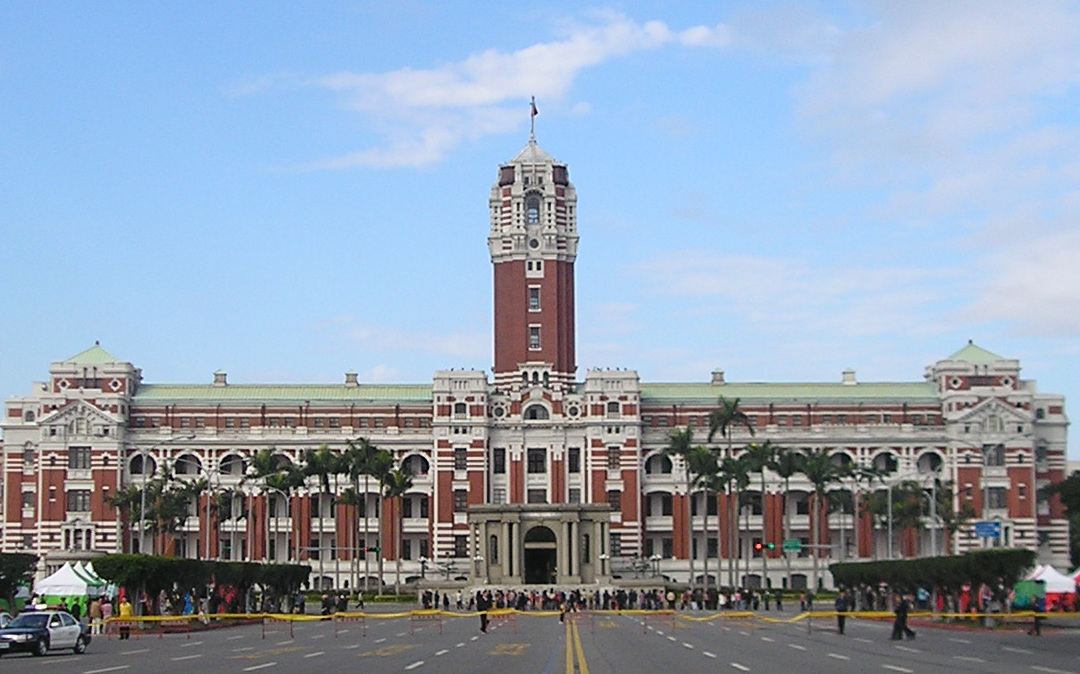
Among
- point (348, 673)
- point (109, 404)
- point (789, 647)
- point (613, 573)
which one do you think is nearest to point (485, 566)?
point (613, 573)

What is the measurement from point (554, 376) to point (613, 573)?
67.7 ft

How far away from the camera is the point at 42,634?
185ft

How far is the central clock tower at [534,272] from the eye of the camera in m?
163

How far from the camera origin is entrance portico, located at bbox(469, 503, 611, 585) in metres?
146

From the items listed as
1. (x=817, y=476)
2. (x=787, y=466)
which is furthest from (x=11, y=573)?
(x=817, y=476)

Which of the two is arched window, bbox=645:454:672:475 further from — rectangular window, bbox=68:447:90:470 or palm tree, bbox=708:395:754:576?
rectangular window, bbox=68:447:90:470

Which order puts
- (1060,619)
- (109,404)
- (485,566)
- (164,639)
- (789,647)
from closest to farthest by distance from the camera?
(789,647)
(164,639)
(1060,619)
(485,566)
(109,404)

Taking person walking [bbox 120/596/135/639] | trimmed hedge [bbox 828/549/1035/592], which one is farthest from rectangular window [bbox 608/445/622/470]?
person walking [bbox 120/596/135/639]

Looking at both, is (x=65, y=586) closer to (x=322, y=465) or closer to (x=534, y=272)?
(x=322, y=465)

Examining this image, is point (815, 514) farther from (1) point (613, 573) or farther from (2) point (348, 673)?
(2) point (348, 673)

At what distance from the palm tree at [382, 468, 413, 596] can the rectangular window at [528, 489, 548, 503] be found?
11.5 meters

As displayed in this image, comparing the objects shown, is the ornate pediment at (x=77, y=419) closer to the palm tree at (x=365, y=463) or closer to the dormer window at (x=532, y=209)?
the palm tree at (x=365, y=463)

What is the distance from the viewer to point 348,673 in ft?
144

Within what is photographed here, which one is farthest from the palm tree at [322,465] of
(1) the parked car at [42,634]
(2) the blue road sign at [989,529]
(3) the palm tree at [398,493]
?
(1) the parked car at [42,634]
